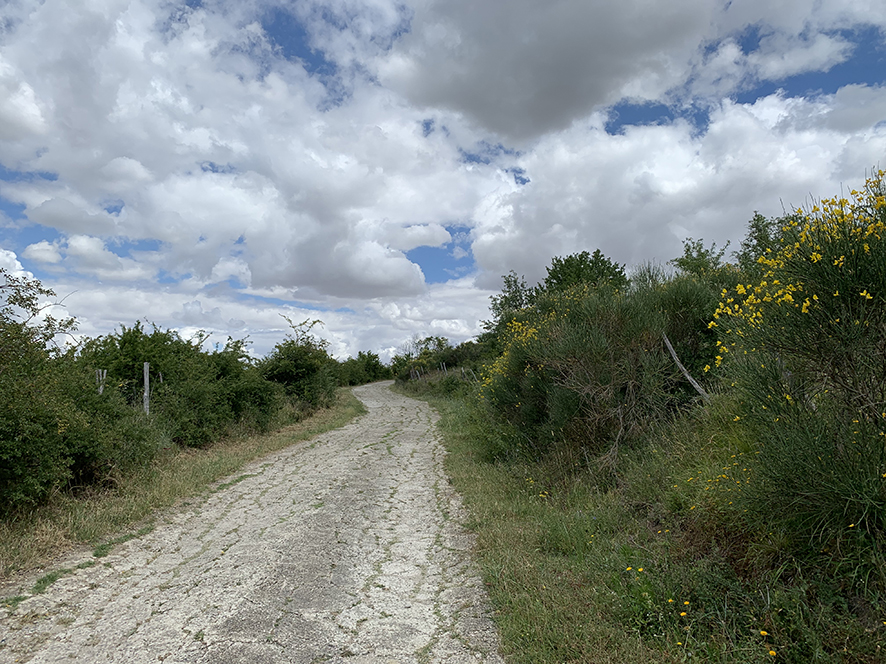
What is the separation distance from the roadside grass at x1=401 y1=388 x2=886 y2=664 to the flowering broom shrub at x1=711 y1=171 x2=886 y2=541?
0.33 meters

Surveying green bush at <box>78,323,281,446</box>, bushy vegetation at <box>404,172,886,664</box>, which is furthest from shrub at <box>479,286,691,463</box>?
green bush at <box>78,323,281,446</box>

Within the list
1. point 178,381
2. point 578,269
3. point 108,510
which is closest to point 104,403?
point 108,510

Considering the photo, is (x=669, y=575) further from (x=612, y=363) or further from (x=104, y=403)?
(x=104, y=403)

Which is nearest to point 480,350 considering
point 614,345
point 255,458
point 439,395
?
point 439,395

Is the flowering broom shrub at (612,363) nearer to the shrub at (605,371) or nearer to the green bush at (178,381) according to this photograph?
the shrub at (605,371)

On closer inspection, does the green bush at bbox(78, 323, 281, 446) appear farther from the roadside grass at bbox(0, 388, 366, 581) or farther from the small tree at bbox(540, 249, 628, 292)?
the small tree at bbox(540, 249, 628, 292)

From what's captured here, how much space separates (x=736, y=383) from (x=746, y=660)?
1.87 meters

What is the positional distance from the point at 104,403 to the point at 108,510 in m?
1.99

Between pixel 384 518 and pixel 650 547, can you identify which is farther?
pixel 384 518

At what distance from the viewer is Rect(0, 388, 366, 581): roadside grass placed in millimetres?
5180

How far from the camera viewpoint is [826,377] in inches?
135

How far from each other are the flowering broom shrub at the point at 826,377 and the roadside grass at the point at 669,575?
0.33 m

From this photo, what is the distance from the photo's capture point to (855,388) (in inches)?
130

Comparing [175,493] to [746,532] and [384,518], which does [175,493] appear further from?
[746,532]
